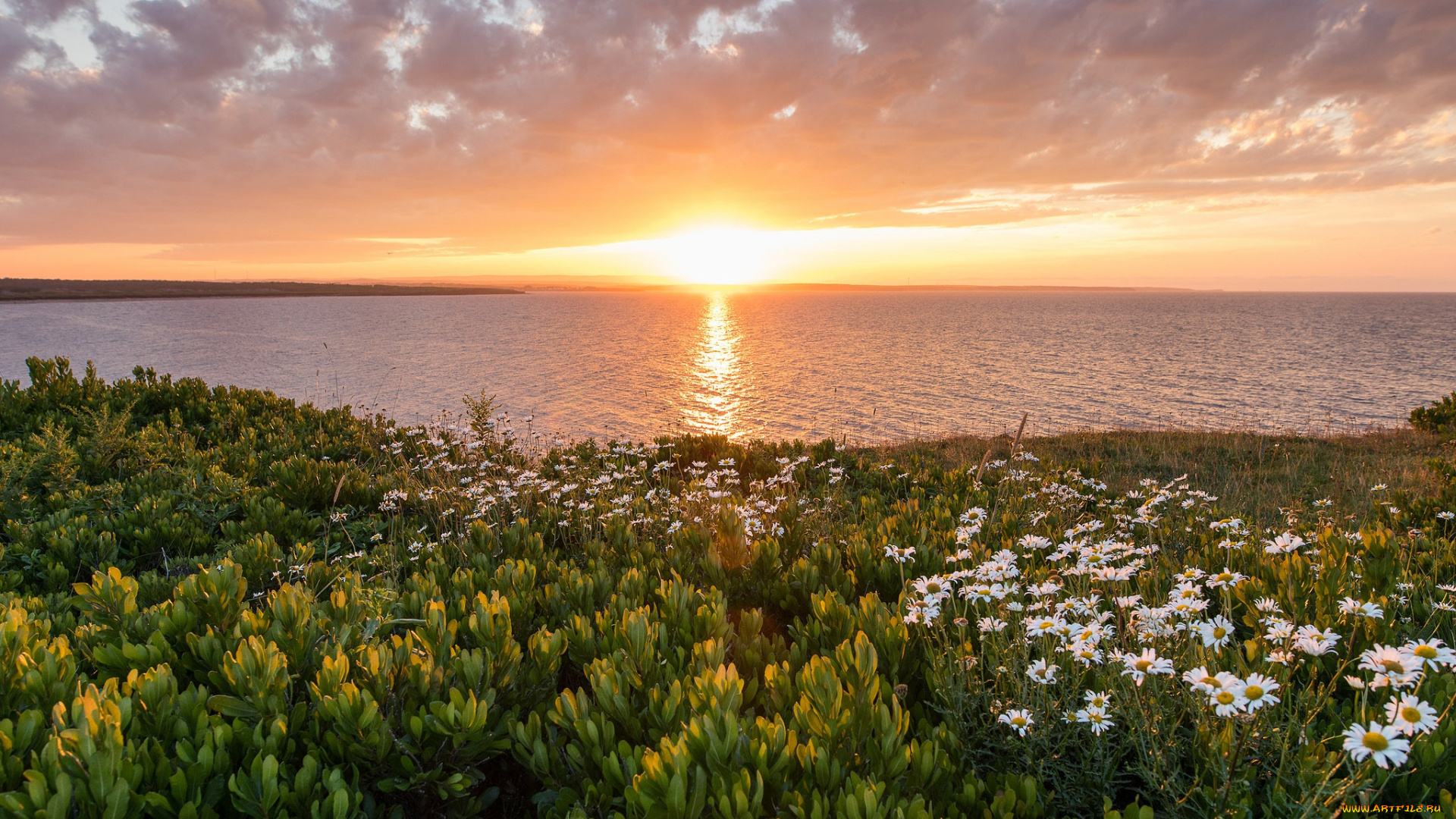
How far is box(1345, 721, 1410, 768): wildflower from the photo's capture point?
1.50 metres

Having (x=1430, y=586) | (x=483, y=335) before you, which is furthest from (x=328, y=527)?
(x=483, y=335)

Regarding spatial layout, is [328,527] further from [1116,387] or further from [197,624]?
[1116,387]

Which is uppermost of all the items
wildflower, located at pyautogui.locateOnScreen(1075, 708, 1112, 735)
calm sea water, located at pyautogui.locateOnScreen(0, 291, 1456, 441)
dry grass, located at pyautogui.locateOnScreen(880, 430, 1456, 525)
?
wildflower, located at pyautogui.locateOnScreen(1075, 708, 1112, 735)

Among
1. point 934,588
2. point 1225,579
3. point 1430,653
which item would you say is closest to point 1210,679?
point 1430,653

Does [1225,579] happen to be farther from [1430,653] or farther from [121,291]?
[121,291]

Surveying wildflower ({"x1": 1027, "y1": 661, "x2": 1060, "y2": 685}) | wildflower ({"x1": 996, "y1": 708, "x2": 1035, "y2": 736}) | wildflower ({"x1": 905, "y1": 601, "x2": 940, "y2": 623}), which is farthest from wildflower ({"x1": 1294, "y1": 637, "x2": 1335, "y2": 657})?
Answer: wildflower ({"x1": 905, "y1": 601, "x2": 940, "y2": 623})

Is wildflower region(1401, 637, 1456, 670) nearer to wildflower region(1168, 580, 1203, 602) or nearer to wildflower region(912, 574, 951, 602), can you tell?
wildflower region(1168, 580, 1203, 602)

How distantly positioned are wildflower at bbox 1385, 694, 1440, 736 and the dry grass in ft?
21.9

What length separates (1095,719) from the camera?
2172 millimetres

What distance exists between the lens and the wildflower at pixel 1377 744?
4.91 ft

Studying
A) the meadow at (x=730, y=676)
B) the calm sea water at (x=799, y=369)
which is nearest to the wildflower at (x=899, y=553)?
the meadow at (x=730, y=676)

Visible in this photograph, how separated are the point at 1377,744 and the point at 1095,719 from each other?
2.41ft

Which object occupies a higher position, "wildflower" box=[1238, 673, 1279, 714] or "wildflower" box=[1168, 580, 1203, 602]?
"wildflower" box=[1238, 673, 1279, 714]

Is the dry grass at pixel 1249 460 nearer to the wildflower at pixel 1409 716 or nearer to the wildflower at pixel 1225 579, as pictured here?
the wildflower at pixel 1225 579
